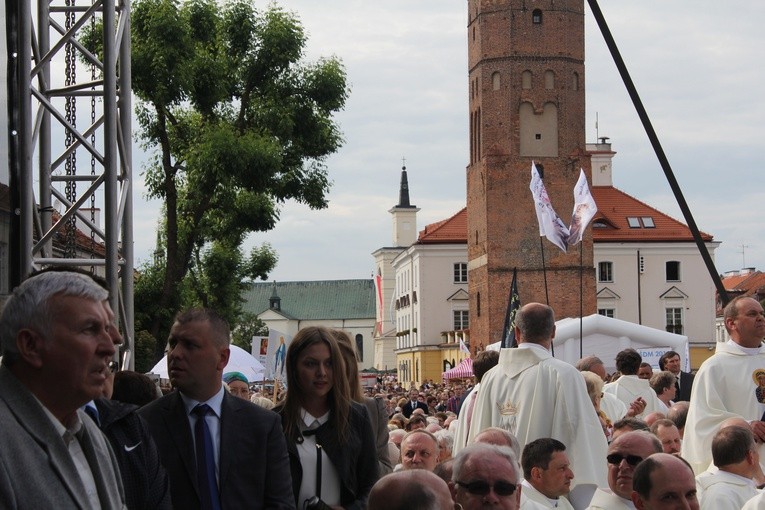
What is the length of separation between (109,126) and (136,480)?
5.31m

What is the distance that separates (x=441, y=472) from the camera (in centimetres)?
606

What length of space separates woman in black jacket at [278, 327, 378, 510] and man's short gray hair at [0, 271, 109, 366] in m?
2.13

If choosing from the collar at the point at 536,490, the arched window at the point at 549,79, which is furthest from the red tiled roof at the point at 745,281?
the collar at the point at 536,490

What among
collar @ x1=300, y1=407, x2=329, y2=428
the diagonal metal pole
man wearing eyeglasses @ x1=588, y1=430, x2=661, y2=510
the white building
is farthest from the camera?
the white building

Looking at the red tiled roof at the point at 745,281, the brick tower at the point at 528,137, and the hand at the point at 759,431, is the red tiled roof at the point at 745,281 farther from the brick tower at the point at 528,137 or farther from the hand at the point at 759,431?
the hand at the point at 759,431

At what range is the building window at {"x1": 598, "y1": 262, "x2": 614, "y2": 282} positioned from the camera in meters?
88.0

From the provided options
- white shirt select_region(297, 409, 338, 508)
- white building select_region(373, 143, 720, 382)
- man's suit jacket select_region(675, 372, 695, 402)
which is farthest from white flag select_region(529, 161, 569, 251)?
white building select_region(373, 143, 720, 382)

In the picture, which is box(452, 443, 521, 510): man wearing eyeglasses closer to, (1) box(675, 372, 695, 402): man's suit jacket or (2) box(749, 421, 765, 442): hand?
(2) box(749, 421, 765, 442): hand

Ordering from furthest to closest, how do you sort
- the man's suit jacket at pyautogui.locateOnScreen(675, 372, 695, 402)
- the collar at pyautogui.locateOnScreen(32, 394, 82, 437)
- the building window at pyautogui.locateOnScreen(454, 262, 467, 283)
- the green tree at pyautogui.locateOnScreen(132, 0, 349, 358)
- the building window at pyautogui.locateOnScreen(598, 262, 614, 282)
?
the building window at pyautogui.locateOnScreen(454, 262, 467, 283) → the building window at pyautogui.locateOnScreen(598, 262, 614, 282) → the green tree at pyautogui.locateOnScreen(132, 0, 349, 358) → the man's suit jacket at pyautogui.locateOnScreen(675, 372, 695, 402) → the collar at pyautogui.locateOnScreen(32, 394, 82, 437)

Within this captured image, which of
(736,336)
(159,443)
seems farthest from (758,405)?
→ (159,443)

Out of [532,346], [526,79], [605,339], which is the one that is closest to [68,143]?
[532,346]

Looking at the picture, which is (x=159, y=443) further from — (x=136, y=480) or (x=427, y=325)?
(x=427, y=325)

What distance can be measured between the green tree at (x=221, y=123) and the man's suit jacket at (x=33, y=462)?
21307 millimetres

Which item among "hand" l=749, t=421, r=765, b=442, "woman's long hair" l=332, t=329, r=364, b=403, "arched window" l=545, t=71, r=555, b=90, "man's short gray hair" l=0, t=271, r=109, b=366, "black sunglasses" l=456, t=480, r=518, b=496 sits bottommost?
"hand" l=749, t=421, r=765, b=442
